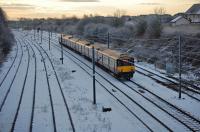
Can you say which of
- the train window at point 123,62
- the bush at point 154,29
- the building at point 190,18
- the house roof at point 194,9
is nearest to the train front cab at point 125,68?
the train window at point 123,62

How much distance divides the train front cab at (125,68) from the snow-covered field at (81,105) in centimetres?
75

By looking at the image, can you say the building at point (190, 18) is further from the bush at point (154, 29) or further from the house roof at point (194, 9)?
the bush at point (154, 29)

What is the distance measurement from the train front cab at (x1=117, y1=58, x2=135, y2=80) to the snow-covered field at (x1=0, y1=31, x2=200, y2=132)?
75 centimetres

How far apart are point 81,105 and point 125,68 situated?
8.39m

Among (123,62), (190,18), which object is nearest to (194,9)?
(190,18)

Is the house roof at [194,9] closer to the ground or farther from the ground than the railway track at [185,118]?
farther from the ground

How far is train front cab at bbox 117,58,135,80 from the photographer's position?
101 ft

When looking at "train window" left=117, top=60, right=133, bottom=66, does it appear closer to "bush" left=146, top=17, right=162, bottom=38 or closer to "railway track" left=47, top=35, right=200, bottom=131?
"railway track" left=47, top=35, right=200, bottom=131

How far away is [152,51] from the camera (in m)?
47.3

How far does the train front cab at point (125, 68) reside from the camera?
30828 mm

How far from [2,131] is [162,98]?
1039 centimetres

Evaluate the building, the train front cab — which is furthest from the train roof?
the building

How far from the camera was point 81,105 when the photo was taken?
23.4m

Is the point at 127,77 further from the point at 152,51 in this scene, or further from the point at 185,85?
the point at 152,51
